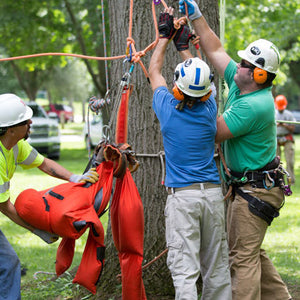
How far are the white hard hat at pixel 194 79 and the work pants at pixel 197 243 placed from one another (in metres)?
0.70

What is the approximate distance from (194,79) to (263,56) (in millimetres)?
646

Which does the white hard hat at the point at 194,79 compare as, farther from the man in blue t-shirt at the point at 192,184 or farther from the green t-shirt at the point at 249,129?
the green t-shirt at the point at 249,129

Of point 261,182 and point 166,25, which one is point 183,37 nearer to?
point 166,25

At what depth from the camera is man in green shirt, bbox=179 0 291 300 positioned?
12.1 feet

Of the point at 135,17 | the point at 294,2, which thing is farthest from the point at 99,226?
the point at 294,2

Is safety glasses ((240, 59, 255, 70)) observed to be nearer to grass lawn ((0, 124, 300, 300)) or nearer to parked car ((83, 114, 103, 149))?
parked car ((83, 114, 103, 149))

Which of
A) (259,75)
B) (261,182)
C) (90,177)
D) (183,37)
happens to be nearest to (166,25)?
(183,37)

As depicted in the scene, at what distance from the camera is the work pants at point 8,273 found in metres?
3.80

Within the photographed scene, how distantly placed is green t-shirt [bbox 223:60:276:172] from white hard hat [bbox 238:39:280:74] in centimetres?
19

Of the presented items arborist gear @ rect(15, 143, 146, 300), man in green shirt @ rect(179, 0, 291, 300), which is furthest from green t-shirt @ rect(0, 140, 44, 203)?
man in green shirt @ rect(179, 0, 291, 300)

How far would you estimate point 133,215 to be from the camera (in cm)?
376

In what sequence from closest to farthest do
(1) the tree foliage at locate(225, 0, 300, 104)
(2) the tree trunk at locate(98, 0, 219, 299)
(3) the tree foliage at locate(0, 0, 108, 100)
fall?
(2) the tree trunk at locate(98, 0, 219, 299) → (1) the tree foliage at locate(225, 0, 300, 104) → (3) the tree foliage at locate(0, 0, 108, 100)

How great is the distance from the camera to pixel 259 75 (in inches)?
145

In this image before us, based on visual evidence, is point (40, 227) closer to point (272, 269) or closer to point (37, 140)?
point (272, 269)
